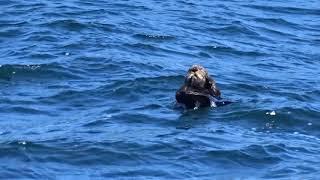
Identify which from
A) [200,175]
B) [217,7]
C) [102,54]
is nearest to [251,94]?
[102,54]

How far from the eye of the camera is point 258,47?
28.0 m

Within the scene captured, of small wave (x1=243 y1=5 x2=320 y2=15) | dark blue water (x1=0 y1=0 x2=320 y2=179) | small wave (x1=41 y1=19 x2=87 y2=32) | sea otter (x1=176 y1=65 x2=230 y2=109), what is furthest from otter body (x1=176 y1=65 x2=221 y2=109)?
small wave (x1=243 y1=5 x2=320 y2=15)

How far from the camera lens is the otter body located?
18.4 metres

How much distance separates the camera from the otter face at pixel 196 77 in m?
18.4

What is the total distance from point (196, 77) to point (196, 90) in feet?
0.91

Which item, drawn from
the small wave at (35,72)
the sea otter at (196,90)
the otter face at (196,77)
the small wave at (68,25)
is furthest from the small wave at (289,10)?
the otter face at (196,77)

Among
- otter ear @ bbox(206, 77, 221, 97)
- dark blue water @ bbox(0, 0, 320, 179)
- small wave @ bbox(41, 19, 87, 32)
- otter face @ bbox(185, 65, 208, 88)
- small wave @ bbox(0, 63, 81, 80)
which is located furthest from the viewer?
small wave @ bbox(41, 19, 87, 32)

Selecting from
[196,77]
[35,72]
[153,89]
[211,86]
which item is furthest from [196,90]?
[35,72]

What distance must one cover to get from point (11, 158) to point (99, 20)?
14.0 m

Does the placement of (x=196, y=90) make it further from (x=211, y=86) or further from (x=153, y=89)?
(x=153, y=89)

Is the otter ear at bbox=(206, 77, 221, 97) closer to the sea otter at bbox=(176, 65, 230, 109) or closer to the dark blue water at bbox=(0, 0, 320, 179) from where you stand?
the sea otter at bbox=(176, 65, 230, 109)

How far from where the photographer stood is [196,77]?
60.4 ft

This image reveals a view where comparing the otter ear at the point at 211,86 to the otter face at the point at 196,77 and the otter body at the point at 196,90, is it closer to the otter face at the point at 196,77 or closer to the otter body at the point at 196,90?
the otter body at the point at 196,90

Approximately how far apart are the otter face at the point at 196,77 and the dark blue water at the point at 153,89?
53 cm
